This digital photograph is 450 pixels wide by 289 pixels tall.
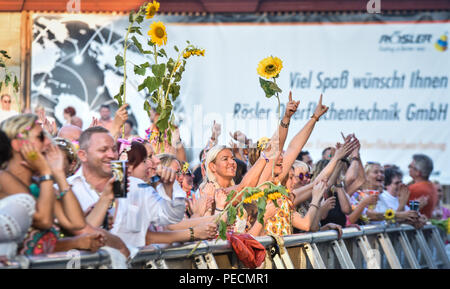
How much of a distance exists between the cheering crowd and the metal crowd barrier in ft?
0.30

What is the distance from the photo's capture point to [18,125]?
3.29 m

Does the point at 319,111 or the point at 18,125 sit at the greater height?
the point at 319,111

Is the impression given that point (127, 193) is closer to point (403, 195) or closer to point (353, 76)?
point (403, 195)

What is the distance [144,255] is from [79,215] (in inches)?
14.1

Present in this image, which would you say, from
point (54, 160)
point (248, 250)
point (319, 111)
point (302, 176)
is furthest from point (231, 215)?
point (302, 176)

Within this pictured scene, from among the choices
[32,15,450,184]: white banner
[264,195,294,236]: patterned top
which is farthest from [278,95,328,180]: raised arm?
[32,15,450,184]: white banner

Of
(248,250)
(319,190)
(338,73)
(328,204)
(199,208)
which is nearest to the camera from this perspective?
(248,250)

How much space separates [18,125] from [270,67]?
201 centimetres

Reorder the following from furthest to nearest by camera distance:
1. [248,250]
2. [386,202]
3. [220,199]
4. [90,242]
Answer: [386,202]
[220,199]
[248,250]
[90,242]

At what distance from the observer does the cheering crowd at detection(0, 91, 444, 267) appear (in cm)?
325

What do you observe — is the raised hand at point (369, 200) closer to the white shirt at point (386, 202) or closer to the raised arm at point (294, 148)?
the white shirt at point (386, 202)

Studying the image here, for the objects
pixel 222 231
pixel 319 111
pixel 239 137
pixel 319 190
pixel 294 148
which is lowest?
pixel 222 231

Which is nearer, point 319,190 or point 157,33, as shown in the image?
point 157,33
